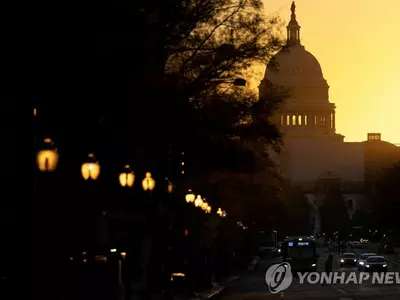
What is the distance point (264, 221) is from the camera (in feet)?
353

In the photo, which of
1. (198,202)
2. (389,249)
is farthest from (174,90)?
(389,249)

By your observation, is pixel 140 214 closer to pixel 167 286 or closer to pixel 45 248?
pixel 167 286

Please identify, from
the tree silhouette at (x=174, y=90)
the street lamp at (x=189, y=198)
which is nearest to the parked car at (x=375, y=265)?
the tree silhouette at (x=174, y=90)

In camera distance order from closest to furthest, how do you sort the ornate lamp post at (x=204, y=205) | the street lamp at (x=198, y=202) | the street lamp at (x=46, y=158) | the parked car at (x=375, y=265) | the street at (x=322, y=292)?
the street lamp at (x=46, y=158) < the street at (x=322, y=292) < the street lamp at (x=198, y=202) < the ornate lamp post at (x=204, y=205) < the parked car at (x=375, y=265)

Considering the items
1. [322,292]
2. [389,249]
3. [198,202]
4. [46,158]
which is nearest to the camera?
[46,158]

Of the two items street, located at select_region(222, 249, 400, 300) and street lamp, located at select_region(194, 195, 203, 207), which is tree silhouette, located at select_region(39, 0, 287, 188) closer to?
street lamp, located at select_region(194, 195, 203, 207)

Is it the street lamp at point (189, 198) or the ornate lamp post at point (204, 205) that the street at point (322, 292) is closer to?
the ornate lamp post at point (204, 205)

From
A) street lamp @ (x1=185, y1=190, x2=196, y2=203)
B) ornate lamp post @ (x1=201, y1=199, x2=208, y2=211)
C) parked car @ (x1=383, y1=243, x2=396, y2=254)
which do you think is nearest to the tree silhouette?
street lamp @ (x1=185, y1=190, x2=196, y2=203)

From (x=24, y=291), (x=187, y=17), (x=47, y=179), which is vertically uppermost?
(x=187, y=17)

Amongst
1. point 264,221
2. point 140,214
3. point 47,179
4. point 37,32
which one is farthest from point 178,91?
point 264,221

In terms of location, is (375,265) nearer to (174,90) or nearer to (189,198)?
(189,198)

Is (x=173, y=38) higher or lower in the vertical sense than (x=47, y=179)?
higher

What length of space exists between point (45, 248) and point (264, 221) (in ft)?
252

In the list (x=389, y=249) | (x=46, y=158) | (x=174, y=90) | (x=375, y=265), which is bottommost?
(x=375, y=265)
